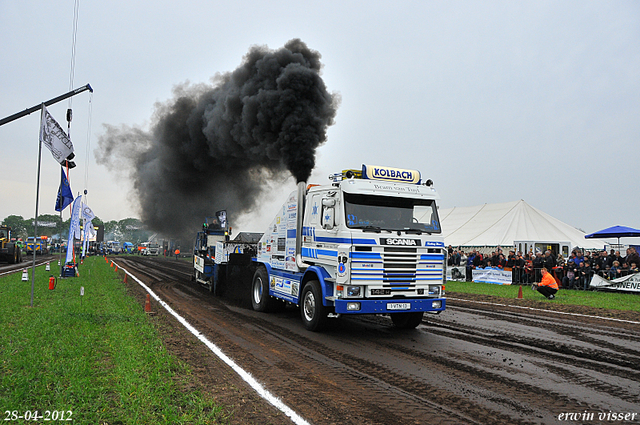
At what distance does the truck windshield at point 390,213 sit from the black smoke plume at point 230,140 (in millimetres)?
7498

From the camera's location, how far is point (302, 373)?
580 centimetres

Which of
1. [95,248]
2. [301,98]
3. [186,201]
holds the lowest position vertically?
[95,248]

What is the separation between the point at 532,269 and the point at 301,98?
518 inches

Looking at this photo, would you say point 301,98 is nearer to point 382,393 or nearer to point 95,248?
point 382,393

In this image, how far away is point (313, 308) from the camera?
8742 mm

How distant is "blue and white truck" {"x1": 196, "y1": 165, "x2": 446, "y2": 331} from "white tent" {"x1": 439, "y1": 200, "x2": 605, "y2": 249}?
833 inches

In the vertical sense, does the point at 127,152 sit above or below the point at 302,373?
above

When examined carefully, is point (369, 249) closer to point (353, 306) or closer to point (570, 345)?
point (353, 306)

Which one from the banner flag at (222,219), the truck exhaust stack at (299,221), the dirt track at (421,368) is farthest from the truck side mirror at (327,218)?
the banner flag at (222,219)

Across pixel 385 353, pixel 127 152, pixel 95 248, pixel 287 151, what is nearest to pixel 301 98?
pixel 287 151

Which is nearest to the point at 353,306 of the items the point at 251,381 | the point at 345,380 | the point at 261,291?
the point at 345,380

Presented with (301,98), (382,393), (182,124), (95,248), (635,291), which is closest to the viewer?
(382,393)

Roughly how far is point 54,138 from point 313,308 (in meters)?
7.79

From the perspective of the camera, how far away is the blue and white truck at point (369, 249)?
315 inches
